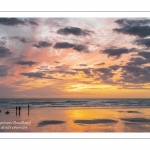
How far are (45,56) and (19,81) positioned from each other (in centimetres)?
201

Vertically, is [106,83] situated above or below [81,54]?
below

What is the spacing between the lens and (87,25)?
9.54 metres

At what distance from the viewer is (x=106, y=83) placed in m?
12.7
